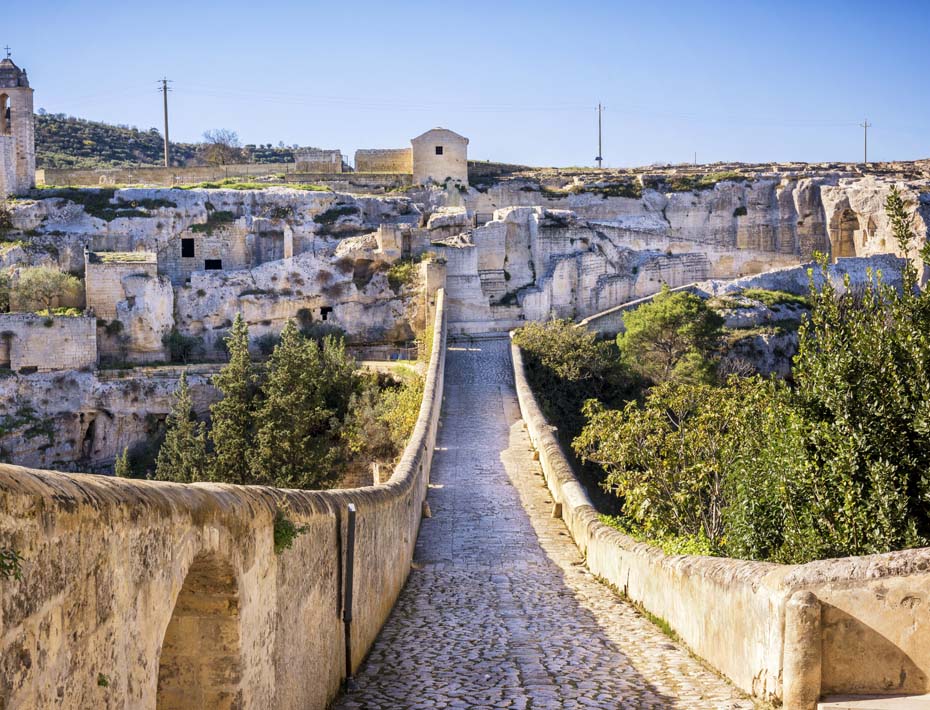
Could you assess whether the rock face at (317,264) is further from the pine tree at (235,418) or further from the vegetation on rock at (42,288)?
the pine tree at (235,418)

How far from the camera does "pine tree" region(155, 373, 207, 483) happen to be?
2742 cm

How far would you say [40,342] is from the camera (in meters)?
32.2

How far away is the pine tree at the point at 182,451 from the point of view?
27.4 meters

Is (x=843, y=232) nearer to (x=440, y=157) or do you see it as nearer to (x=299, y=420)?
(x=440, y=157)

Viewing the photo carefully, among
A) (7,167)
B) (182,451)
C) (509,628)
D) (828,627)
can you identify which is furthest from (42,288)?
(828,627)

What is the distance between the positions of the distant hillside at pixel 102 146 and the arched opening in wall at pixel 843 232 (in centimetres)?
3940

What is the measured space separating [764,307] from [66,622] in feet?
113

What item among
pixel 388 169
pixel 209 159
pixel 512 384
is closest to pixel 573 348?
pixel 512 384

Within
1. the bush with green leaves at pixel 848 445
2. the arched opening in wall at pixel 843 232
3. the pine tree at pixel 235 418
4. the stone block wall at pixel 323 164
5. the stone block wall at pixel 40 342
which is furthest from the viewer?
the stone block wall at pixel 323 164

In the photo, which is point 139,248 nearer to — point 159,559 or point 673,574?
point 673,574

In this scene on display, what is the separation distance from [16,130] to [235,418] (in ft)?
60.6

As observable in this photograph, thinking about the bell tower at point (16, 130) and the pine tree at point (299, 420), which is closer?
the pine tree at point (299, 420)

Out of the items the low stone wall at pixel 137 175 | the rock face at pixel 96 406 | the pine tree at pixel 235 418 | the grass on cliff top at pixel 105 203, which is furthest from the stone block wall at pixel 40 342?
the low stone wall at pixel 137 175

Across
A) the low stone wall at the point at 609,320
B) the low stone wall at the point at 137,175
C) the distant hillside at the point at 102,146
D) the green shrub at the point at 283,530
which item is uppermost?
the distant hillside at the point at 102,146
